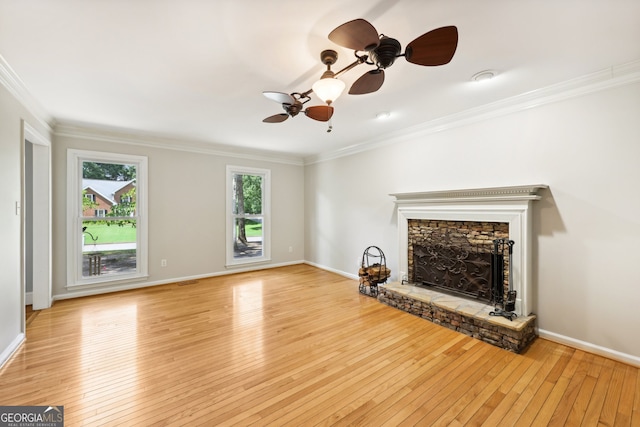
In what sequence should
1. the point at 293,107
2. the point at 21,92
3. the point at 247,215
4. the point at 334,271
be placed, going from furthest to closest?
the point at 247,215
the point at 334,271
the point at 21,92
the point at 293,107

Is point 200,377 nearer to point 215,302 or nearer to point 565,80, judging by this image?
point 215,302

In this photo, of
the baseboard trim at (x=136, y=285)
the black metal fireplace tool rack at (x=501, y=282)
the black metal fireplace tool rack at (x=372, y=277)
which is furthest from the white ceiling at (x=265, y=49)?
the baseboard trim at (x=136, y=285)

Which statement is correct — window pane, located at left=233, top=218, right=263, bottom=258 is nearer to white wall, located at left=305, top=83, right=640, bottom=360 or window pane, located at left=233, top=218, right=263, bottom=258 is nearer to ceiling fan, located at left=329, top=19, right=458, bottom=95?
white wall, located at left=305, top=83, right=640, bottom=360

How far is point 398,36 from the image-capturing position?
1972 millimetres

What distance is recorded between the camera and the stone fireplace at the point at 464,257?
2816 mm

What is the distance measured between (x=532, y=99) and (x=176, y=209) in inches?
212

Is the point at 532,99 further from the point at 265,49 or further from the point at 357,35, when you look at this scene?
the point at 265,49

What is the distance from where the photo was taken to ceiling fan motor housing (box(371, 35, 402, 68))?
163 cm

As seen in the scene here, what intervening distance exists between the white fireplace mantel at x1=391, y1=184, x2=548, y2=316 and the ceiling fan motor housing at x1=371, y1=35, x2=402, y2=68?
204cm

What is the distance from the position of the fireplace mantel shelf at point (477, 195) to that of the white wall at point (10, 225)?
4.29 m

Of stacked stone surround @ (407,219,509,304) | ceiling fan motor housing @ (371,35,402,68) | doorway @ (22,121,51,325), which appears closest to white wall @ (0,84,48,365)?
doorway @ (22,121,51,325)

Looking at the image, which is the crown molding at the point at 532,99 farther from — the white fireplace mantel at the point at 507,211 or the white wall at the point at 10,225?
the white wall at the point at 10,225

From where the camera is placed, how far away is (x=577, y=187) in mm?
2633

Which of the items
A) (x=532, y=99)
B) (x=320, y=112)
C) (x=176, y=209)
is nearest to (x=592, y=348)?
(x=532, y=99)
